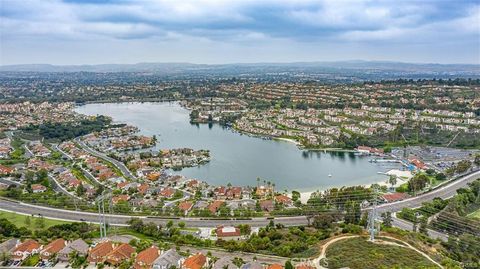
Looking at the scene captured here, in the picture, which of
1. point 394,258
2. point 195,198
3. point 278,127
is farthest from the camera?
point 278,127

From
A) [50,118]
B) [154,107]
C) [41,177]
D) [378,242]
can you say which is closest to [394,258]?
[378,242]

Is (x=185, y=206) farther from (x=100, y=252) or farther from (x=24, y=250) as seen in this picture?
(x=24, y=250)

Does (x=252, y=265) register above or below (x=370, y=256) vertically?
below

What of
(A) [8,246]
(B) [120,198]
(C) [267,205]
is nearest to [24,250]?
(A) [8,246]

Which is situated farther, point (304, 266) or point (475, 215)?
point (475, 215)

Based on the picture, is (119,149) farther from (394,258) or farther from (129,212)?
(394,258)

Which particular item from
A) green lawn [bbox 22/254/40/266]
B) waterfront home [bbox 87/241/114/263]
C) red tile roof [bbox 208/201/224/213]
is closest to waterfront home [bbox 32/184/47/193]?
green lawn [bbox 22/254/40/266]
